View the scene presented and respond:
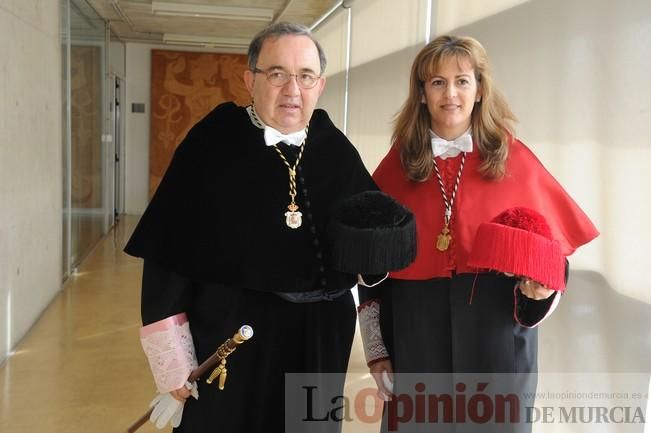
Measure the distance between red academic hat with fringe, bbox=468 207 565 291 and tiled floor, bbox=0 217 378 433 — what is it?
2004 mm

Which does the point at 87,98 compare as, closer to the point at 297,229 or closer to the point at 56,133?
the point at 56,133

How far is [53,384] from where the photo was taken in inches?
150

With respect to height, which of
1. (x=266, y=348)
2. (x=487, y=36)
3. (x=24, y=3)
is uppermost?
(x=24, y=3)

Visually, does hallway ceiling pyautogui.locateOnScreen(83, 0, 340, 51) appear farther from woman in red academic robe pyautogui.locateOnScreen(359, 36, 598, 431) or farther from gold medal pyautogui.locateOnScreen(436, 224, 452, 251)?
gold medal pyautogui.locateOnScreen(436, 224, 452, 251)

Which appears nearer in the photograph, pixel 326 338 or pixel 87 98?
pixel 326 338

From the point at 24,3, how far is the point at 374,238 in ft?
12.9

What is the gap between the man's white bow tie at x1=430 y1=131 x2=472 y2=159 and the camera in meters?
1.73

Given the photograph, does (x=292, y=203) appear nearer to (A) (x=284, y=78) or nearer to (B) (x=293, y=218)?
(B) (x=293, y=218)

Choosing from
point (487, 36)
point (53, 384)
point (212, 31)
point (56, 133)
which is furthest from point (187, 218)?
point (212, 31)

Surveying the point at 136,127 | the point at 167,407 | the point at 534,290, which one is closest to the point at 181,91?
the point at 136,127

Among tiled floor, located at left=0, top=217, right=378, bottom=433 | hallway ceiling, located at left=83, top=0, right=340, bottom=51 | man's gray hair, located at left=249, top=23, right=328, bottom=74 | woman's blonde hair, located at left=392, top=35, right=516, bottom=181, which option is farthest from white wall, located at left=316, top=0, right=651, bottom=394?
hallway ceiling, located at left=83, top=0, right=340, bottom=51

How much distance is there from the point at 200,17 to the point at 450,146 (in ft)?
24.6

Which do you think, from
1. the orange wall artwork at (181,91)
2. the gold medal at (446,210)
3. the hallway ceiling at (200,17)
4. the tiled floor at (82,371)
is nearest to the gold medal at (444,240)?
the gold medal at (446,210)

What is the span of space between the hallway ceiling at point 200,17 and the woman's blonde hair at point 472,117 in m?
5.47
